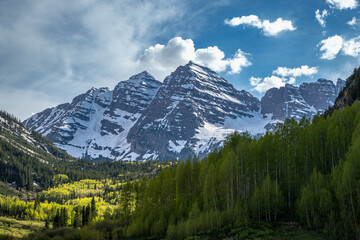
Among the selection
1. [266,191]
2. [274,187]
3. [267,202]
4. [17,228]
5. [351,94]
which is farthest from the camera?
[17,228]

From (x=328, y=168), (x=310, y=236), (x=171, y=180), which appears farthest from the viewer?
(x=171, y=180)

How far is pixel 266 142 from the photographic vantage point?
63.0m

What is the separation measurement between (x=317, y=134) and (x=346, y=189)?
2248 centimetres

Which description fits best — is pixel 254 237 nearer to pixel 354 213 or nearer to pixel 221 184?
pixel 354 213

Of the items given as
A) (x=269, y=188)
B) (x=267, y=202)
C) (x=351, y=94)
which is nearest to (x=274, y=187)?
(x=269, y=188)

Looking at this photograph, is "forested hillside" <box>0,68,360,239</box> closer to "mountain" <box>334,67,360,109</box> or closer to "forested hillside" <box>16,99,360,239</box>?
"forested hillside" <box>16,99,360,239</box>

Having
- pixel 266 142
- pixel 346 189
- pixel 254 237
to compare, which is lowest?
pixel 254 237

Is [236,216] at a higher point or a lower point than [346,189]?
lower

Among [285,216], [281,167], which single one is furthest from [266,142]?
[285,216]

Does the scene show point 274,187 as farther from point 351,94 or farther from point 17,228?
point 17,228

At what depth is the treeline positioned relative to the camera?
43969 millimetres

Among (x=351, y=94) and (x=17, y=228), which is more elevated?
(x=351, y=94)

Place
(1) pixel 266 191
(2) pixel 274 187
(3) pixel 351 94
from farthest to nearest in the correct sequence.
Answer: (3) pixel 351 94, (2) pixel 274 187, (1) pixel 266 191

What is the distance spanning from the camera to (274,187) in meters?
55.1
